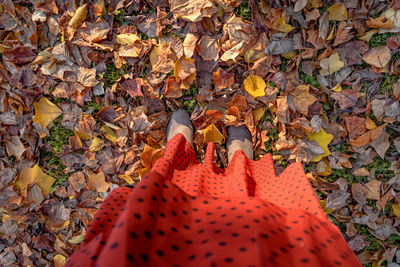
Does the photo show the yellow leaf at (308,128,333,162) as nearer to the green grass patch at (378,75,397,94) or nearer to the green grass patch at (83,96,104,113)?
the green grass patch at (378,75,397,94)

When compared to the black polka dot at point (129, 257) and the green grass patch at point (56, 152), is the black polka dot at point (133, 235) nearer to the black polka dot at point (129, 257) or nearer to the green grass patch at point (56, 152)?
the black polka dot at point (129, 257)

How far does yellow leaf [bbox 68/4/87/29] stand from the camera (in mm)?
1086

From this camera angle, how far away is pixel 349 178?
1.17 metres

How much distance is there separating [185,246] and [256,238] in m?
0.11

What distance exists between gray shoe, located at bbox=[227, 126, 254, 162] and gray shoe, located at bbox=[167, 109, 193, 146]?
0.16 metres

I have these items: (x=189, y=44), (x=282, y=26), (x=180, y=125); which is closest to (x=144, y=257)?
(x=180, y=125)

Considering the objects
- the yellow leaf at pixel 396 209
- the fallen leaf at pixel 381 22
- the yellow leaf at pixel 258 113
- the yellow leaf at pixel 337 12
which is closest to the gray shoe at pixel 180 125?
the yellow leaf at pixel 258 113

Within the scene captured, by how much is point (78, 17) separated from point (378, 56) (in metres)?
1.12

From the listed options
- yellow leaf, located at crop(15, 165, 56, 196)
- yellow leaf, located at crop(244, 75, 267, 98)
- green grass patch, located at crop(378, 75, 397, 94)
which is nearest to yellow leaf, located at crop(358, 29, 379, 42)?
green grass patch, located at crop(378, 75, 397, 94)

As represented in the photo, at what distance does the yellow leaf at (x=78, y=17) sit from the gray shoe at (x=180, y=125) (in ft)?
1.65

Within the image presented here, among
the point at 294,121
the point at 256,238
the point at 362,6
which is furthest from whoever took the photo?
the point at 294,121

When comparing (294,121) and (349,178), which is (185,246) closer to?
(294,121)

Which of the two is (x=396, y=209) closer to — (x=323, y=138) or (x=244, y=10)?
(x=323, y=138)

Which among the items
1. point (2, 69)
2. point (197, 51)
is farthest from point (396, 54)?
A: point (2, 69)
